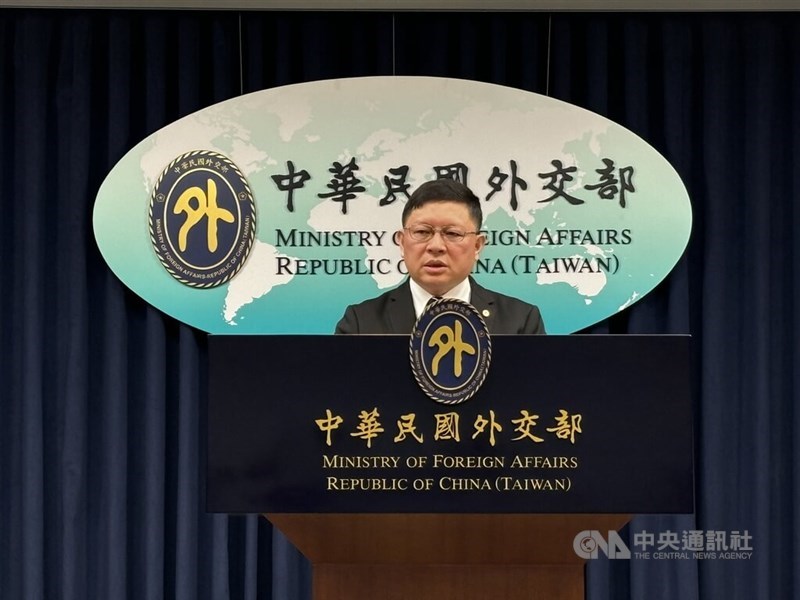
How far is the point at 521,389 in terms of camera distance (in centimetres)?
141

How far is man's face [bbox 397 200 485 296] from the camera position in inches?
80.8

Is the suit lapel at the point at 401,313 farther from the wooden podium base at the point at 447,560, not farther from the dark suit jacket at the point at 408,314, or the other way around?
the wooden podium base at the point at 447,560

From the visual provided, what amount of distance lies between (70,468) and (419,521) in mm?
2016

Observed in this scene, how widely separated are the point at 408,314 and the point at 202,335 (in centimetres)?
95

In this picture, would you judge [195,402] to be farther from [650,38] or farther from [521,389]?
[521,389]

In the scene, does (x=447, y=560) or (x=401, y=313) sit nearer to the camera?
(x=447, y=560)

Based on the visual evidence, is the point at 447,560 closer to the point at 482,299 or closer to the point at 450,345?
the point at 450,345

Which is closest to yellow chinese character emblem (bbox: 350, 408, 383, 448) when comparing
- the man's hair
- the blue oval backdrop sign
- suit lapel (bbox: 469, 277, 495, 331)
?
the man's hair

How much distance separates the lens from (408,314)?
2523mm

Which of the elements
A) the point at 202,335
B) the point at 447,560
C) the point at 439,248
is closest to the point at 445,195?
the point at 439,248
